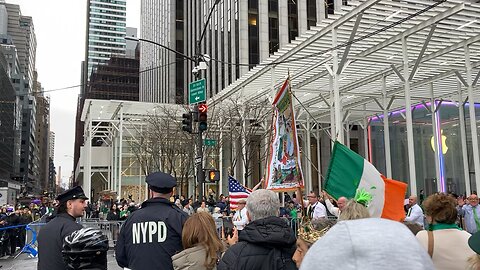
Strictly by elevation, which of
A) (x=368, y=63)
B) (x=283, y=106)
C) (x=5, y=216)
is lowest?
(x=5, y=216)

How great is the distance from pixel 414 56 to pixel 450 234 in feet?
73.3

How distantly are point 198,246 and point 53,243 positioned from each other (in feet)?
5.45

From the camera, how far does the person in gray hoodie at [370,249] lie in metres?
1.25

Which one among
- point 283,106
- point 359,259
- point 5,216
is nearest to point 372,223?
point 359,259

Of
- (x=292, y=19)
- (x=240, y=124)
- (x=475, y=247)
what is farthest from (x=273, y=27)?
(x=475, y=247)

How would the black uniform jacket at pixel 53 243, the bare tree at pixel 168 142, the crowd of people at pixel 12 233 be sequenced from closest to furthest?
the black uniform jacket at pixel 53 243 → the crowd of people at pixel 12 233 → the bare tree at pixel 168 142

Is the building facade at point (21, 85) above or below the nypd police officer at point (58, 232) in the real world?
above

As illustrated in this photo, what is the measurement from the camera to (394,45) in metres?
22.9

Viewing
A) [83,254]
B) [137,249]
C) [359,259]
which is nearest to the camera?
[359,259]

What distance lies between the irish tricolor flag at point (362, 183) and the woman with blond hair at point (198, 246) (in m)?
2.70

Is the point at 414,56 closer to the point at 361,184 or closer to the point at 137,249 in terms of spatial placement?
the point at 361,184

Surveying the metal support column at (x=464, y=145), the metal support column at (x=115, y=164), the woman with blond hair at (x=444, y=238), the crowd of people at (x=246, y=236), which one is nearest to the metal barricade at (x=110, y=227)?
the crowd of people at (x=246, y=236)

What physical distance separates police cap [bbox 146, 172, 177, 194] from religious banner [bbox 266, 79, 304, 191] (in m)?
2.67

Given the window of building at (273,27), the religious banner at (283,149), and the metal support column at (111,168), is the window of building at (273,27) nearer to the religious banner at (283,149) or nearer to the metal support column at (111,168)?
the metal support column at (111,168)
